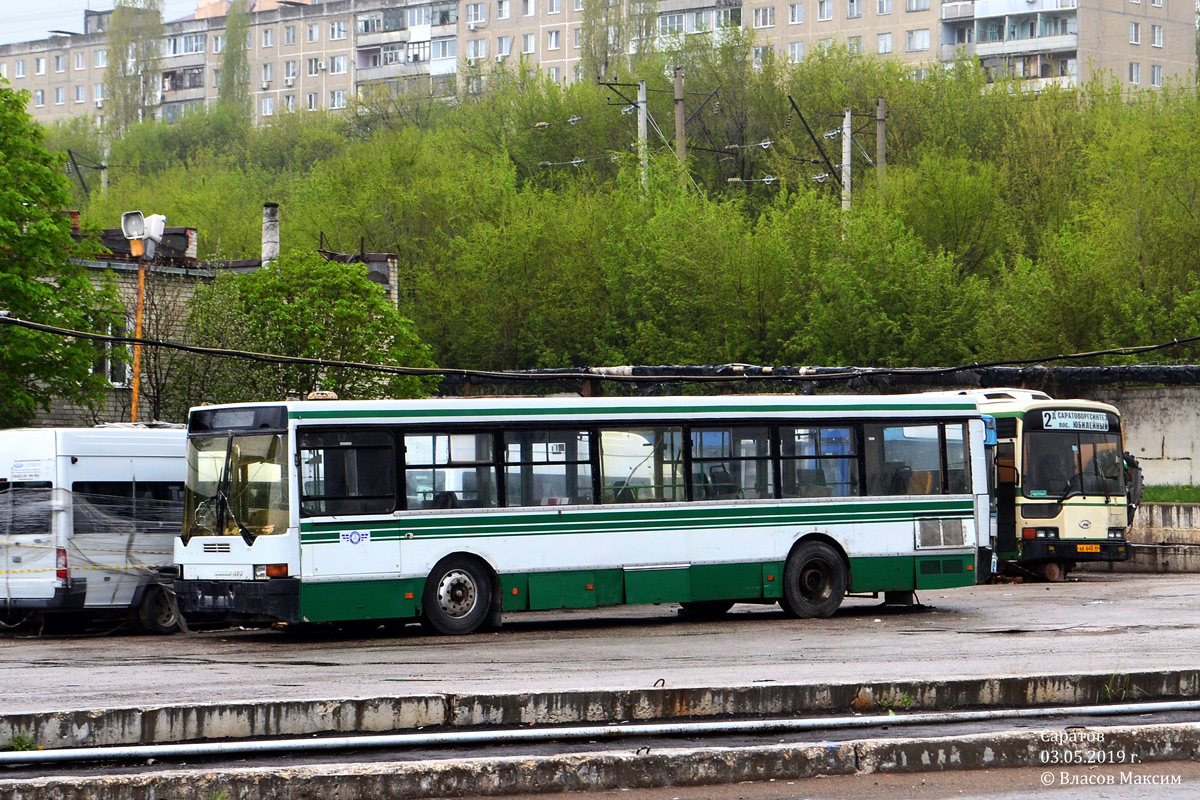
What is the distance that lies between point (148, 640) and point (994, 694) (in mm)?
11178

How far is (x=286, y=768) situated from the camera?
850 centimetres

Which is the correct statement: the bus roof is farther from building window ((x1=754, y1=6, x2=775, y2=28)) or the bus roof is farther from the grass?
building window ((x1=754, y1=6, x2=775, y2=28))

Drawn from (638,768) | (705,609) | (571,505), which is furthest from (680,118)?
(638,768)

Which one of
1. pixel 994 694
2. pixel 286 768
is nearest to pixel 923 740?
pixel 994 694

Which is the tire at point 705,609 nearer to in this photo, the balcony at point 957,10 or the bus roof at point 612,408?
the bus roof at point 612,408

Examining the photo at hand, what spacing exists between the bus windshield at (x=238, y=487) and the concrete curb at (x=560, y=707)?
7831 mm

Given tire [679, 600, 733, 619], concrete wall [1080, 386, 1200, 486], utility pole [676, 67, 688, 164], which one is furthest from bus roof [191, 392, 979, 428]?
utility pole [676, 67, 688, 164]

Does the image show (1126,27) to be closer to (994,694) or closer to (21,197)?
(21,197)

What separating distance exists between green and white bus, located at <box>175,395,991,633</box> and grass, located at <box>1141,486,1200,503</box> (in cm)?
1579

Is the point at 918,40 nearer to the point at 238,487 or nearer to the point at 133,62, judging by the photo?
the point at 133,62

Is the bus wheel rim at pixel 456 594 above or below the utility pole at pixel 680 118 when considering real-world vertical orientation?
below

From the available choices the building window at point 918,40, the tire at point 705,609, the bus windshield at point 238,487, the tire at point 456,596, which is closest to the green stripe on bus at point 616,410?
the bus windshield at point 238,487

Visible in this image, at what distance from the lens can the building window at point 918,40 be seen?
338 ft

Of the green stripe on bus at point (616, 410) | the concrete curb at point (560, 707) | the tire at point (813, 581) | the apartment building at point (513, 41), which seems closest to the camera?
the concrete curb at point (560, 707)
